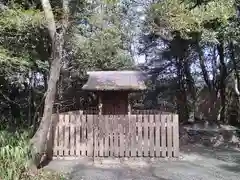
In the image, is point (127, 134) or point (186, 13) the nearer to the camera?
point (127, 134)

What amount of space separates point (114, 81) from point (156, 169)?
7780mm

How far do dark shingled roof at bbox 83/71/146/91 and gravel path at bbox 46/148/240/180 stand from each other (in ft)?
18.0

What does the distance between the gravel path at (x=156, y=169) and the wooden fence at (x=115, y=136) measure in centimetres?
40

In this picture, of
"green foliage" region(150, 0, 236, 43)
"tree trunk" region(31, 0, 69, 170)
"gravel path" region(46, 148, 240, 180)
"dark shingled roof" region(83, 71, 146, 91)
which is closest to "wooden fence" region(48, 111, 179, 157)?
"gravel path" region(46, 148, 240, 180)

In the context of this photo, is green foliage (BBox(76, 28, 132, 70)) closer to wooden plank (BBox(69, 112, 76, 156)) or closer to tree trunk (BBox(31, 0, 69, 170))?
wooden plank (BBox(69, 112, 76, 156))

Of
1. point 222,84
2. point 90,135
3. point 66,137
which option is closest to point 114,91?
point 90,135

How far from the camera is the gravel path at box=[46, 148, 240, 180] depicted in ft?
27.1

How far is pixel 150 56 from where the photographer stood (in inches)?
896

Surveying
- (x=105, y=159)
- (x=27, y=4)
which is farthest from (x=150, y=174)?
(x=27, y=4)

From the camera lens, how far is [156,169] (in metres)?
9.24

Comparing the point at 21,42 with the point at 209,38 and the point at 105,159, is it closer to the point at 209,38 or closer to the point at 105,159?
the point at 105,159

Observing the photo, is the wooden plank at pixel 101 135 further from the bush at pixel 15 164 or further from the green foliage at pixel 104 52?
the green foliage at pixel 104 52

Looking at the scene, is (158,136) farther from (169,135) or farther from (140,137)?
(140,137)

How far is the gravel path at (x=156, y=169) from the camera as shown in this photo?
8.27m
